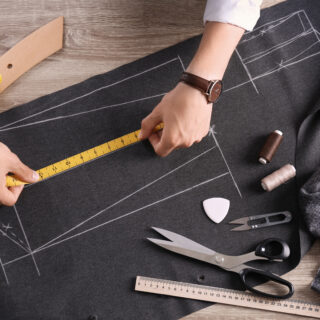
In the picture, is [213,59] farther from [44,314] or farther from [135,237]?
[44,314]

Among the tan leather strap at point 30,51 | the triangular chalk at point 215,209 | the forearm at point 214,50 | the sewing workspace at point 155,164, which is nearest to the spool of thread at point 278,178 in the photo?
the sewing workspace at point 155,164

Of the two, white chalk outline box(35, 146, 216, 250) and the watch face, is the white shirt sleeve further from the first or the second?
white chalk outline box(35, 146, 216, 250)

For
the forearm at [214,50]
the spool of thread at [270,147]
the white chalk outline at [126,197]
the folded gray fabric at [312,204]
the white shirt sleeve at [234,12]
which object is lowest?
the folded gray fabric at [312,204]

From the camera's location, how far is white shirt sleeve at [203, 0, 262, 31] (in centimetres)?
114

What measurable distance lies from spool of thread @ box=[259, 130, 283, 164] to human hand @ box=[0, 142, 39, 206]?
2.40 feet

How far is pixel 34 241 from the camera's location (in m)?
1.26

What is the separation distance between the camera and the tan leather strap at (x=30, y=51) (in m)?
1.25

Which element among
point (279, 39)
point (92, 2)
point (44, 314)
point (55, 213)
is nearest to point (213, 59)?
point (279, 39)

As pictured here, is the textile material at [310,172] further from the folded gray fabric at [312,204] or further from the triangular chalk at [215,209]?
the triangular chalk at [215,209]

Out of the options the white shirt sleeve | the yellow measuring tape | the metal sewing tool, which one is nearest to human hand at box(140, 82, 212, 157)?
the yellow measuring tape

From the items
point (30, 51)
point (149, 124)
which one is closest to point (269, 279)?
point (149, 124)

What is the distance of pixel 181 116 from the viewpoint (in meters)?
1.15

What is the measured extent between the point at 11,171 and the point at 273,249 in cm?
85

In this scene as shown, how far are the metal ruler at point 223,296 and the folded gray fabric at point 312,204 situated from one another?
24cm
